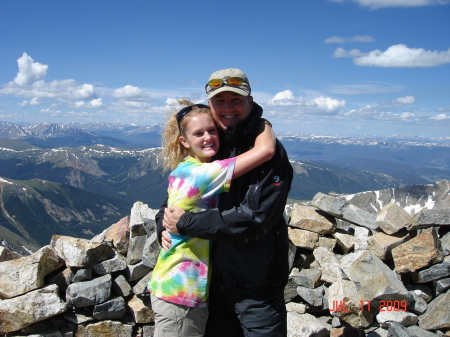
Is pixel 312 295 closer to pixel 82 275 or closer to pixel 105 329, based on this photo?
pixel 105 329

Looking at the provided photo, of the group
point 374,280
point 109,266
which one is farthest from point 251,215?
point 109,266

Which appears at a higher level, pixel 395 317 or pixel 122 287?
pixel 122 287

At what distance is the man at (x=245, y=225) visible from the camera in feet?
13.6

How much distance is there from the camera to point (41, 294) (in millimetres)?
7516

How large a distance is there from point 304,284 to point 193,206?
577 cm

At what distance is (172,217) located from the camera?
439 cm

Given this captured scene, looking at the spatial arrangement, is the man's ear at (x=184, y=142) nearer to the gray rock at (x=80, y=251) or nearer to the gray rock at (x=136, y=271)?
the gray rock at (x=136, y=271)

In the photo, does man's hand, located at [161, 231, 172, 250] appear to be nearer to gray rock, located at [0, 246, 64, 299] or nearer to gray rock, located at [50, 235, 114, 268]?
A: gray rock, located at [50, 235, 114, 268]

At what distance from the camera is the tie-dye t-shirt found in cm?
425

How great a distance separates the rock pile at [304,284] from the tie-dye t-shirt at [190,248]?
394 centimetres

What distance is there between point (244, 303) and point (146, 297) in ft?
15.5

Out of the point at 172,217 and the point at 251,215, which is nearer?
the point at 251,215

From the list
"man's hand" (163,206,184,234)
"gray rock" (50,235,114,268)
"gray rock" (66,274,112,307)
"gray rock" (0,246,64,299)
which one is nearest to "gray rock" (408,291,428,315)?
"man's hand" (163,206,184,234)

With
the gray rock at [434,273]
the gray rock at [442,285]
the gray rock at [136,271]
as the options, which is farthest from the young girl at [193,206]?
the gray rock at [442,285]
